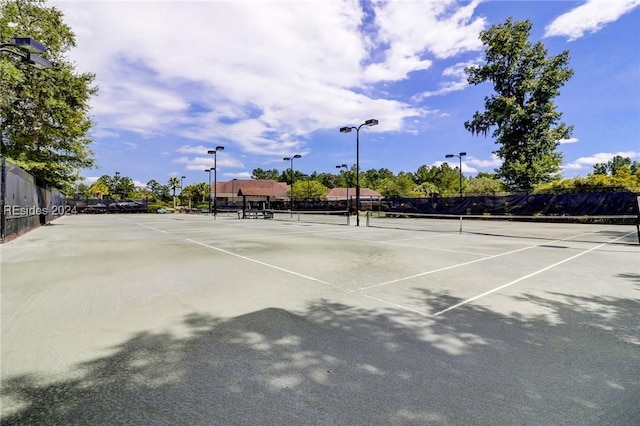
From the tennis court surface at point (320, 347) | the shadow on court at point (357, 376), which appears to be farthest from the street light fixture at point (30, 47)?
the shadow on court at point (357, 376)

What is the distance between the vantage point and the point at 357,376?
9.64ft

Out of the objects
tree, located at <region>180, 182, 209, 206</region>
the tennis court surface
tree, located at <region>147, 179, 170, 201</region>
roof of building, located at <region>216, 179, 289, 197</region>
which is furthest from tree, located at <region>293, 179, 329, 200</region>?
the tennis court surface

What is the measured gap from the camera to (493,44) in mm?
33312

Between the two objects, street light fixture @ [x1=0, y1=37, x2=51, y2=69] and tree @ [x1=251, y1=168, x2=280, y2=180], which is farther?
tree @ [x1=251, y1=168, x2=280, y2=180]

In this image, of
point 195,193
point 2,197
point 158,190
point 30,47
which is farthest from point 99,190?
point 30,47

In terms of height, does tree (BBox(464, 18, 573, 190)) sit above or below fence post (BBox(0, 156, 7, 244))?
above

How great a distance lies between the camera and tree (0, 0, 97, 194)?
21.8m

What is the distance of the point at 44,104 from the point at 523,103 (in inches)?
1596

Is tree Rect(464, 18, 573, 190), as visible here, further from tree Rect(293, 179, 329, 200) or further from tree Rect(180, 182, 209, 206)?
tree Rect(180, 182, 209, 206)

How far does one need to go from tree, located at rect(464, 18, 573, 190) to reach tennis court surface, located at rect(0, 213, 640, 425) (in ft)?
95.3

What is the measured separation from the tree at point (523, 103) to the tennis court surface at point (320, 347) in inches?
1144

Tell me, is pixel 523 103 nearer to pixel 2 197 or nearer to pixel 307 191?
pixel 2 197

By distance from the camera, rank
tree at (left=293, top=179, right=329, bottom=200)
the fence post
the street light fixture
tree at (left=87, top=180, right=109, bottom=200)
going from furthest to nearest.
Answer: tree at (left=87, top=180, right=109, bottom=200)
tree at (left=293, top=179, right=329, bottom=200)
the fence post
the street light fixture

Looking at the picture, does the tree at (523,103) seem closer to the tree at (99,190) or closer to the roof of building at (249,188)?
the roof of building at (249,188)
